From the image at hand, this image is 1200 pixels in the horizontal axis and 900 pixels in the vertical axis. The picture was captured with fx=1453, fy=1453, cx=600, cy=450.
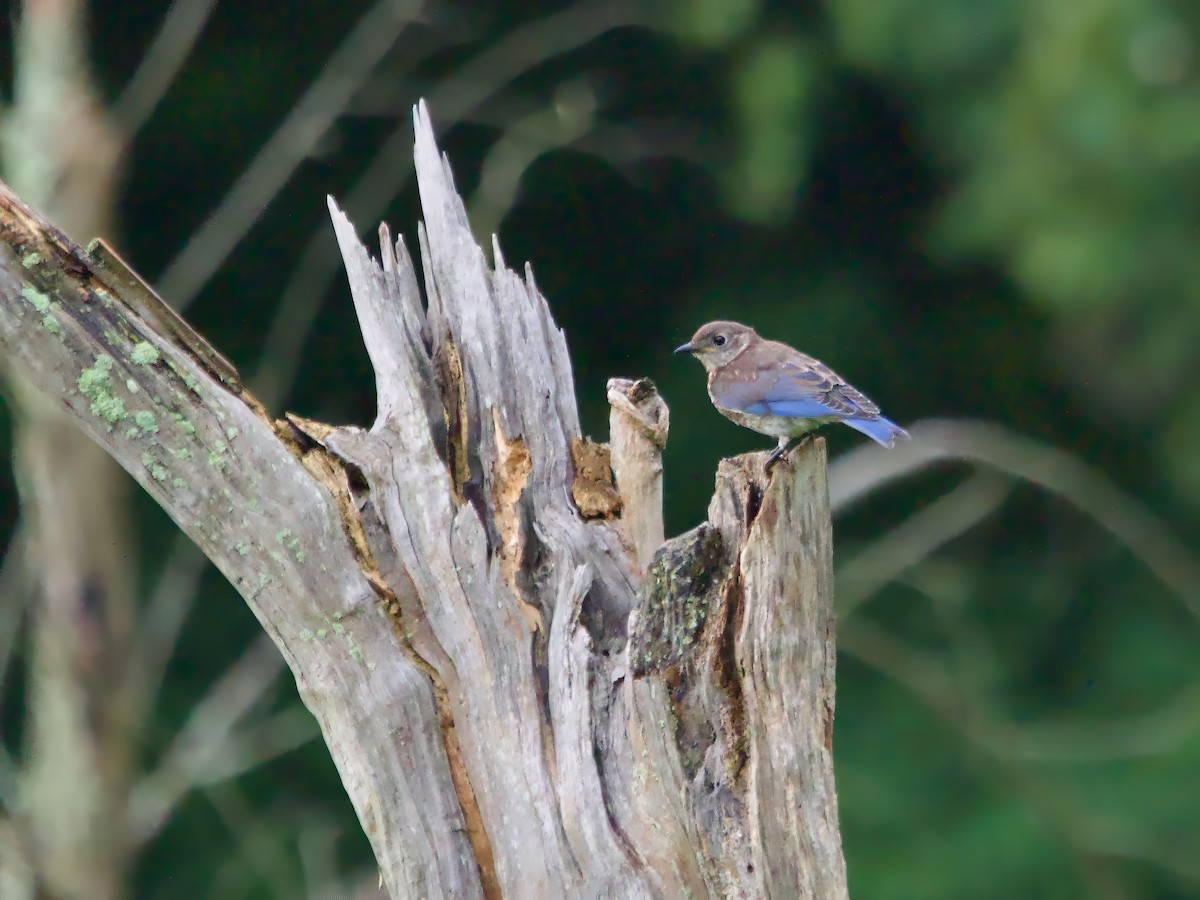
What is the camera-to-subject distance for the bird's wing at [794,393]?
3.44m

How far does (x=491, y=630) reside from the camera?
2.83m

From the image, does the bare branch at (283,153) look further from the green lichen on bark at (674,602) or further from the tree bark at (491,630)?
the green lichen on bark at (674,602)

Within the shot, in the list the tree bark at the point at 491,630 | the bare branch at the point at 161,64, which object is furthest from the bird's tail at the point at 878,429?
the bare branch at the point at 161,64

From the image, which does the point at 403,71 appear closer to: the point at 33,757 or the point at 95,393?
the point at 33,757

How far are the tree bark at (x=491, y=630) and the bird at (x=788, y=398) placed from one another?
64 cm

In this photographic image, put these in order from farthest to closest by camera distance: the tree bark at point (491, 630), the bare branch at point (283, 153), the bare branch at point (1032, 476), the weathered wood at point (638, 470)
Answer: the bare branch at point (283, 153)
the bare branch at point (1032, 476)
the weathered wood at point (638, 470)
the tree bark at point (491, 630)

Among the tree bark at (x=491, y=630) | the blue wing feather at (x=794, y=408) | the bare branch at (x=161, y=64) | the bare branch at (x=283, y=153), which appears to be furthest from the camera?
the bare branch at (x=283, y=153)

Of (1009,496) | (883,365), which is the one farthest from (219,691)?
(1009,496)

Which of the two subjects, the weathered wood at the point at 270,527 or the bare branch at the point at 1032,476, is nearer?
the weathered wood at the point at 270,527

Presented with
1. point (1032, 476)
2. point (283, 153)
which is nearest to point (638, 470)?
point (1032, 476)

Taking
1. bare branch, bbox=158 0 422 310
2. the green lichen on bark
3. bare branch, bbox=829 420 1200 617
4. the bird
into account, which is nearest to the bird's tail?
the bird

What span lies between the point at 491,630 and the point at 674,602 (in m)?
0.39

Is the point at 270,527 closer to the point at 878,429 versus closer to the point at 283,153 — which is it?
the point at 878,429

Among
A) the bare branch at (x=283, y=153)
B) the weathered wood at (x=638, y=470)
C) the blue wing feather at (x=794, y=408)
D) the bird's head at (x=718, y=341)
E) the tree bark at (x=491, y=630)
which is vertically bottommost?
the tree bark at (x=491, y=630)
